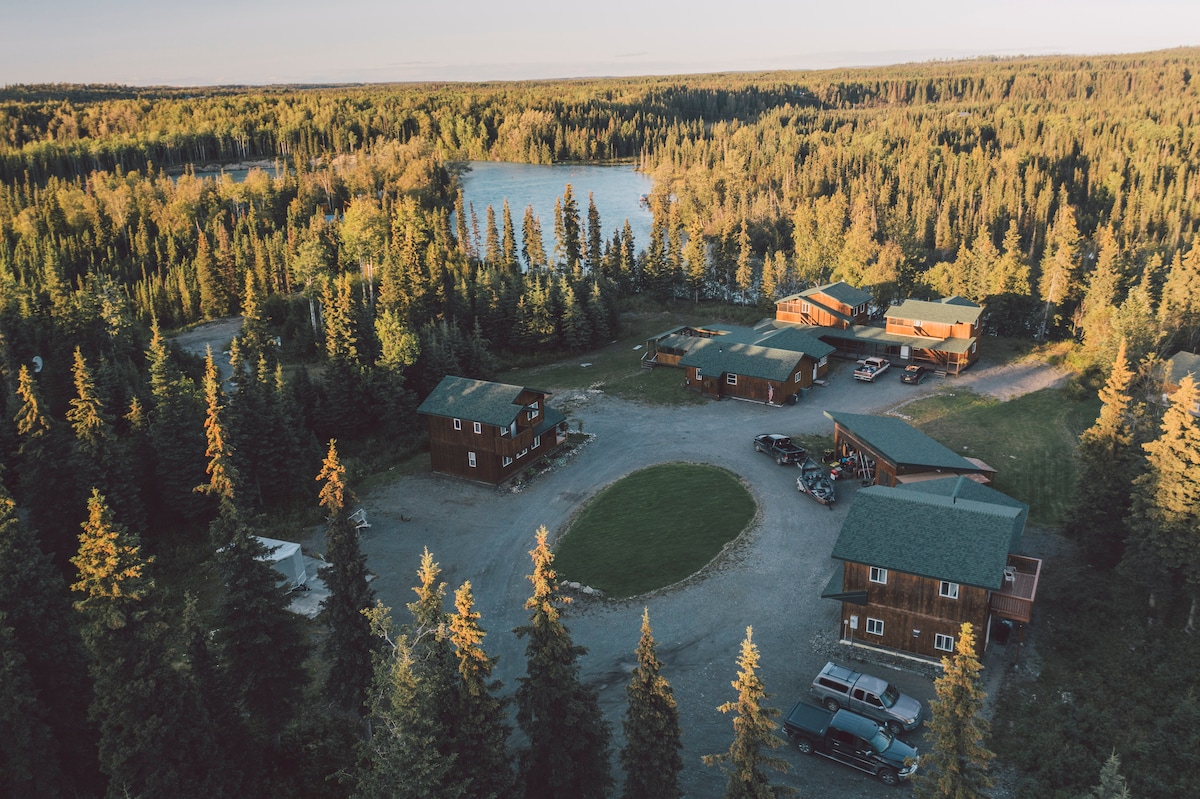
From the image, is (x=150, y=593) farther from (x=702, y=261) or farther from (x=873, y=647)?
(x=702, y=261)

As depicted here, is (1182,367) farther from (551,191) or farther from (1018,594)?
(551,191)

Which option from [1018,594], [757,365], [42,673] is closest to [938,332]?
[757,365]

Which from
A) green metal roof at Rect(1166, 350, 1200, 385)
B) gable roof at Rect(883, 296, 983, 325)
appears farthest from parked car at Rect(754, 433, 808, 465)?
green metal roof at Rect(1166, 350, 1200, 385)

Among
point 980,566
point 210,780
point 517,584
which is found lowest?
point 517,584

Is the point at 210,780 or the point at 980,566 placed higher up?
the point at 980,566

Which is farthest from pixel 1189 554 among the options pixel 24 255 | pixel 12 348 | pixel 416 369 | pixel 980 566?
pixel 24 255

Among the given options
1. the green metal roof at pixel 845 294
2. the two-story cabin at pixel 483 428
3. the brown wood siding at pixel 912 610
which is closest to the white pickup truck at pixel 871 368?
the green metal roof at pixel 845 294

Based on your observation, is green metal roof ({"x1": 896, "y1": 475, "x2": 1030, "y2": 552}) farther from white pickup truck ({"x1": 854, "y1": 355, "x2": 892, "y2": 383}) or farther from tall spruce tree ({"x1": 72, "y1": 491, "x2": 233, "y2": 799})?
tall spruce tree ({"x1": 72, "y1": 491, "x2": 233, "y2": 799})
